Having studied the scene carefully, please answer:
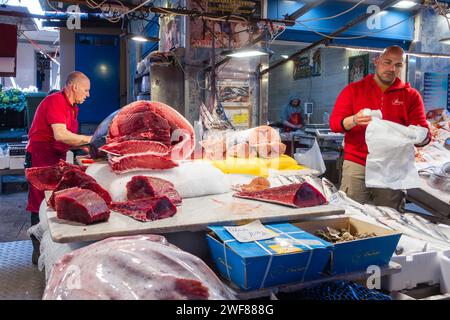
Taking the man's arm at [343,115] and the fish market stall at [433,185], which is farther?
the fish market stall at [433,185]

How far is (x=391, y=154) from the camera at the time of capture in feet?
11.9

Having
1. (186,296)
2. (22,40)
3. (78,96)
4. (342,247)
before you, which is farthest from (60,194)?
(22,40)

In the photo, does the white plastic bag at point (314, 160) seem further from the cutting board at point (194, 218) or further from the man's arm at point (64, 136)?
the man's arm at point (64, 136)

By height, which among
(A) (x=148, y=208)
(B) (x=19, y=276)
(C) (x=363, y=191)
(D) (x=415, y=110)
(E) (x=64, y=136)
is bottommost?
(B) (x=19, y=276)

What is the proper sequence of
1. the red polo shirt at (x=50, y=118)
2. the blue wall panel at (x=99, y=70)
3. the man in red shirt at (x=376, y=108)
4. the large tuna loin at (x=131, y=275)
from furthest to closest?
the blue wall panel at (x=99, y=70) < the red polo shirt at (x=50, y=118) < the man in red shirt at (x=376, y=108) < the large tuna loin at (x=131, y=275)

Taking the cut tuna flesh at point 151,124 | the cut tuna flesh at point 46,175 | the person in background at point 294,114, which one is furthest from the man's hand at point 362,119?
the person in background at point 294,114

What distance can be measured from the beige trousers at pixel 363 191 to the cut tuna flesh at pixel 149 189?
2.36 m

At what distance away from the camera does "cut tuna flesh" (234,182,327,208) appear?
2115 millimetres

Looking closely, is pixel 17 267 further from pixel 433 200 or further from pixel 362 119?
pixel 433 200

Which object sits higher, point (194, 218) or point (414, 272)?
point (194, 218)

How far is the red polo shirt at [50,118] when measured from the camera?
13.8 feet

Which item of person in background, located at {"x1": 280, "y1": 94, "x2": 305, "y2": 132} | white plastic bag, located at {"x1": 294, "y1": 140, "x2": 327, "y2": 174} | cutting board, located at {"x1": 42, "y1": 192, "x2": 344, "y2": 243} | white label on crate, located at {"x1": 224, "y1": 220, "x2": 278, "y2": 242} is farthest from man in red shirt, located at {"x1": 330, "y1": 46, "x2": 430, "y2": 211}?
→ person in background, located at {"x1": 280, "y1": 94, "x2": 305, "y2": 132}

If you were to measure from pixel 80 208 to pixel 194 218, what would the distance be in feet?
1.56

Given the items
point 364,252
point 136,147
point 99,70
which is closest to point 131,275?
point 364,252
